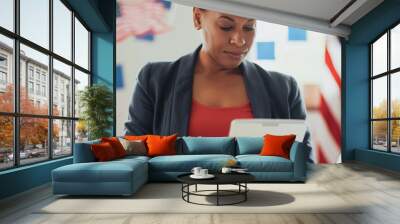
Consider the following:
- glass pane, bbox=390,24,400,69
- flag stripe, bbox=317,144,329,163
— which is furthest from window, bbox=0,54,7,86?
glass pane, bbox=390,24,400,69

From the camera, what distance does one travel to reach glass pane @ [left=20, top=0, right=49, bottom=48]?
214 inches

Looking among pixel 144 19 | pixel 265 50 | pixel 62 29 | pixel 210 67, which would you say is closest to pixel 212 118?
pixel 210 67

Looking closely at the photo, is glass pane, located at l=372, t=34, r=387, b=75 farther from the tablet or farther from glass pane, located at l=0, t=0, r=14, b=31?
glass pane, located at l=0, t=0, r=14, b=31

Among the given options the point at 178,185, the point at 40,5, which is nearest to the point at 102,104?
the point at 40,5

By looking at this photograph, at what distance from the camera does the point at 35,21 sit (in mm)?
5820

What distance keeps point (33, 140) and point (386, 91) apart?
7.10m

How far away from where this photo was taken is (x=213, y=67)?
26.7 ft

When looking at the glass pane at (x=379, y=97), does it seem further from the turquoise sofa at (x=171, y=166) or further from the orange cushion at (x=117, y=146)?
the orange cushion at (x=117, y=146)

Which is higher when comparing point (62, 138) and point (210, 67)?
point (210, 67)

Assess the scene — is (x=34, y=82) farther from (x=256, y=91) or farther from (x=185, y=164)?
(x=256, y=91)

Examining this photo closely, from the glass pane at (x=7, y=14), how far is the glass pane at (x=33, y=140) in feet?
4.20

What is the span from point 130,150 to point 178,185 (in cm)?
127

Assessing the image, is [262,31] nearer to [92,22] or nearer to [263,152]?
[263,152]

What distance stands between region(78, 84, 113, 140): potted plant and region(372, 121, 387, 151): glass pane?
234 inches
